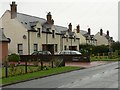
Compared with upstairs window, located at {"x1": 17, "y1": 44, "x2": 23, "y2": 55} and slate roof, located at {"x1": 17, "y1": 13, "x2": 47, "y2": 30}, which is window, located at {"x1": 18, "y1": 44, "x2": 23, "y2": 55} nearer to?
upstairs window, located at {"x1": 17, "y1": 44, "x2": 23, "y2": 55}

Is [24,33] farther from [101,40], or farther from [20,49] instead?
[101,40]

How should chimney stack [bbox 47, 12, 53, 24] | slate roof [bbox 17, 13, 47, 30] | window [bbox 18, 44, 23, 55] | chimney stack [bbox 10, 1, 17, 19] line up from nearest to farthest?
chimney stack [bbox 10, 1, 17, 19], window [bbox 18, 44, 23, 55], slate roof [bbox 17, 13, 47, 30], chimney stack [bbox 47, 12, 53, 24]

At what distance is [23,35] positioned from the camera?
53344 mm

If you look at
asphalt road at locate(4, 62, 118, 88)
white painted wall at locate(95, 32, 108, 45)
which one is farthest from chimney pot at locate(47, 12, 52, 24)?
asphalt road at locate(4, 62, 118, 88)

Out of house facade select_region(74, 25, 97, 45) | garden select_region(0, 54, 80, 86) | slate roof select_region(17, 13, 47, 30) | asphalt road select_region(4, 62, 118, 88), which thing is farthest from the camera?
house facade select_region(74, 25, 97, 45)

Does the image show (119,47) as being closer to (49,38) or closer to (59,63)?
(49,38)

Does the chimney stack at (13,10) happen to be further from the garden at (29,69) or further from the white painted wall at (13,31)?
the garden at (29,69)

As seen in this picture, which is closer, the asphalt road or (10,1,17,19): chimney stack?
the asphalt road

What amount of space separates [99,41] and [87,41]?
12.6m

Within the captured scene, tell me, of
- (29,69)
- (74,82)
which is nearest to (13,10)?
(29,69)

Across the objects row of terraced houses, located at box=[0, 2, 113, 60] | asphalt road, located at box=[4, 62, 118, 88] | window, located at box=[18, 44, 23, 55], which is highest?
row of terraced houses, located at box=[0, 2, 113, 60]

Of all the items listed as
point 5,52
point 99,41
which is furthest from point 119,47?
point 5,52

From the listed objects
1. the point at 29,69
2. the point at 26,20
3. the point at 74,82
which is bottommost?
the point at 74,82

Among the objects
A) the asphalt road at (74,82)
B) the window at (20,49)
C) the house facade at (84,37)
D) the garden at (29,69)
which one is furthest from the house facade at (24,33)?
the asphalt road at (74,82)
